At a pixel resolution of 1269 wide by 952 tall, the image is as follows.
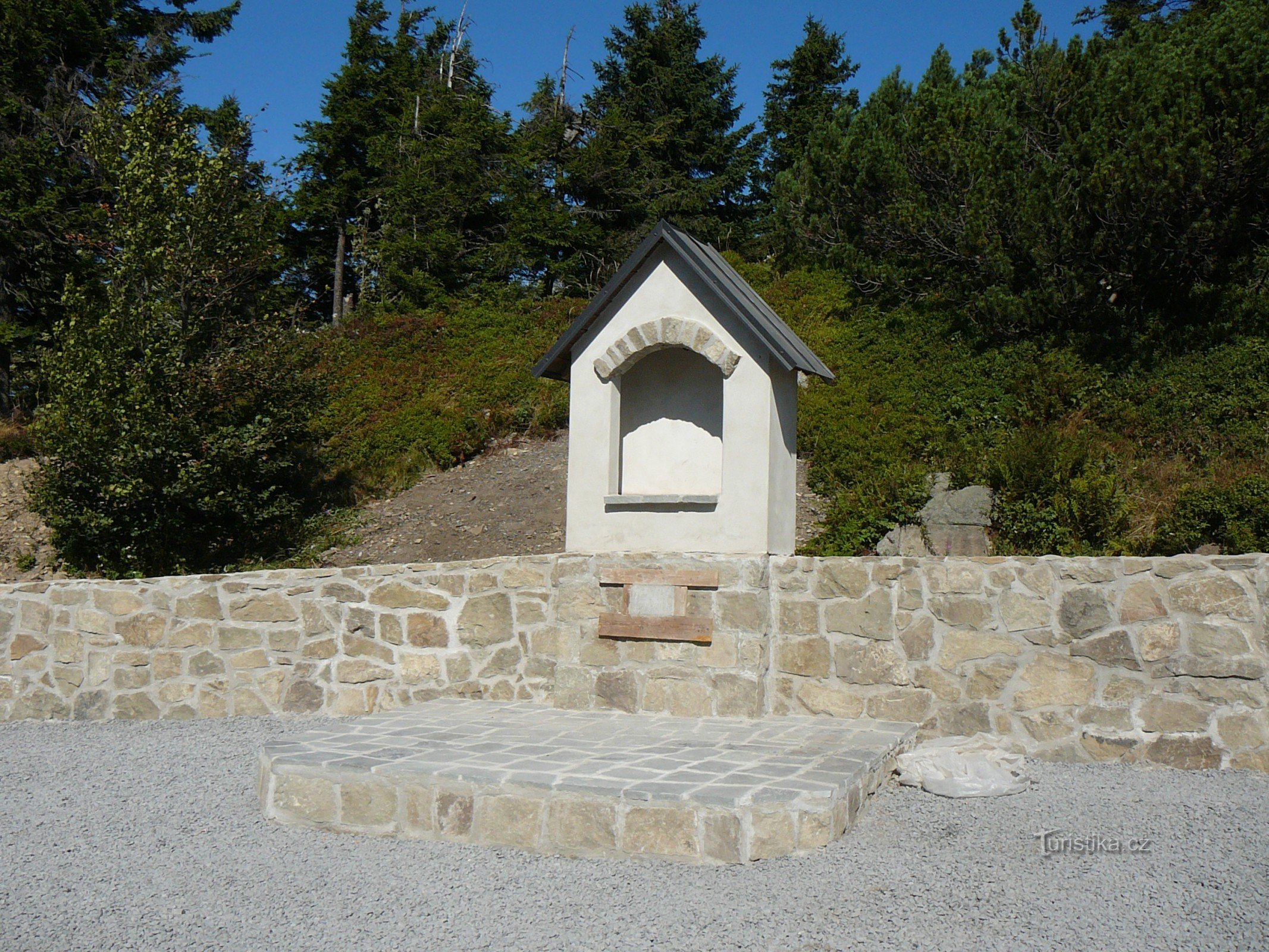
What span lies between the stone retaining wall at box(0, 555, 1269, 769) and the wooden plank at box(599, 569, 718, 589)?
0.06 m

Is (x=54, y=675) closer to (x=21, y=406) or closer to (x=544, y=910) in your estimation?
(x=544, y=910)

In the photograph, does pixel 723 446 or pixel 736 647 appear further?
pixel 723 446

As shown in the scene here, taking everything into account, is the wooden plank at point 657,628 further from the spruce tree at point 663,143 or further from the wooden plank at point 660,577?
the spruce tree at point 663,143

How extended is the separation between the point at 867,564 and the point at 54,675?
6.76 metres

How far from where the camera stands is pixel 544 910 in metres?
3.77

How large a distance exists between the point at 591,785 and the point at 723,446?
316 cm

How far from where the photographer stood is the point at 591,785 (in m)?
4.45

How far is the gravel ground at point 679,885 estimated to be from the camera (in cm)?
350

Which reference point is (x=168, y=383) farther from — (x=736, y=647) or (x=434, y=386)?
(x=736, y=647)

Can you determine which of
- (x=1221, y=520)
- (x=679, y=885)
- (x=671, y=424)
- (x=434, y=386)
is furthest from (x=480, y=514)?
(x=679, y=885)

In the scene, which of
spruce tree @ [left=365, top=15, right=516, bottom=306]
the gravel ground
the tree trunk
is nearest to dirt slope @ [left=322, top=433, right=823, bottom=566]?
the gravel ground

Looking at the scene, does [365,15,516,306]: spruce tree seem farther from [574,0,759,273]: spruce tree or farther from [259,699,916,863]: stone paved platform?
[259,699,916,863]: stone paved platform

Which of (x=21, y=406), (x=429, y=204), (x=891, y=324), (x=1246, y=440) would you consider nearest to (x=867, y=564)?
(x=1246, y=440)

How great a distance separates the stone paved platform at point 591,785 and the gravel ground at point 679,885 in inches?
4.3
